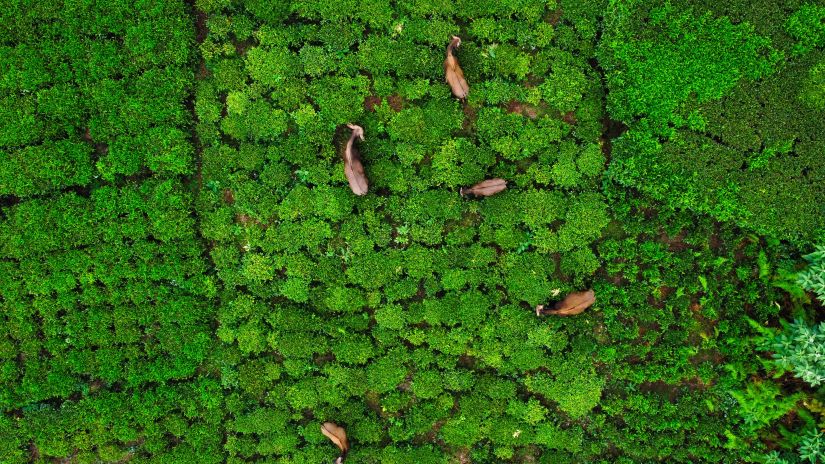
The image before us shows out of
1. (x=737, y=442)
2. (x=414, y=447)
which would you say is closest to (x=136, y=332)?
(x=414, y=447)

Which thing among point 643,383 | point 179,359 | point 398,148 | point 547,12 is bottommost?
point 643,383

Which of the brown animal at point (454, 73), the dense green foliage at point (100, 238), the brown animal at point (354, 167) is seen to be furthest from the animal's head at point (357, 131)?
the dense green foliage at point (100, 238)

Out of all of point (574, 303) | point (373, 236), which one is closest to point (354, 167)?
point (373, 236)

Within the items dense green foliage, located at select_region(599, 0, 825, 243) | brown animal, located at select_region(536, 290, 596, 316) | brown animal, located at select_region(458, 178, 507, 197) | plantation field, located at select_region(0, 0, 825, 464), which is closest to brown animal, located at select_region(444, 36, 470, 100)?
plantation field, located at select_region(0, 0, 825, 464)

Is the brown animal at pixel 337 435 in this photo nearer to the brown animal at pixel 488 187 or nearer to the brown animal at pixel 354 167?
the brown animal at pixel 354 167

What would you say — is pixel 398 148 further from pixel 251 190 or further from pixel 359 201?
pixel 251 190

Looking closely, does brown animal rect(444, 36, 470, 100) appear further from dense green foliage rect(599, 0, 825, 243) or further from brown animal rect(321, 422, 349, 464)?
brown animal rect(321, 422, 349, 464)
